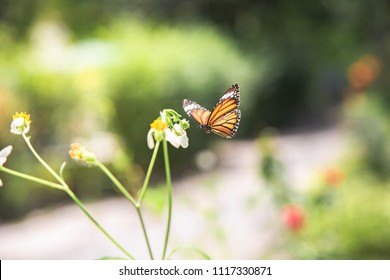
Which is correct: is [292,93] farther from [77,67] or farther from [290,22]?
[77,67]

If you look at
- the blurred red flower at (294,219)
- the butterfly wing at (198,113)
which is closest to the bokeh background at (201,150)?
the blurred red flower at (294,219)

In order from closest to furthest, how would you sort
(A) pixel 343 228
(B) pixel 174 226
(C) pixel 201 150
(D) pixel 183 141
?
1. (D) pixel 183 141
2. (A) pixel 343 228
3. (B) pixel 174 226
4. (C) pixel 201 150

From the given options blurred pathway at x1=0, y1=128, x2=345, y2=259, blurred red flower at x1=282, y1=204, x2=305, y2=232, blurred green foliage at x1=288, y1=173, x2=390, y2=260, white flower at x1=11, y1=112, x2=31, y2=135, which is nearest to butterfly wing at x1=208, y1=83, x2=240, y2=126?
white flower at x1=11, y1=112, x2=31, y2=135

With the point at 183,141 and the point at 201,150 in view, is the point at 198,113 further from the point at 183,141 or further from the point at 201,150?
the point at 201,150

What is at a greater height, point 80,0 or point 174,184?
point 80,0

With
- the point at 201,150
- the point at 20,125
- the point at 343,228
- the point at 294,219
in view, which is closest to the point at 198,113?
the point at 20,125

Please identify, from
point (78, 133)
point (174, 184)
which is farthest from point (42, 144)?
point (174, 184)

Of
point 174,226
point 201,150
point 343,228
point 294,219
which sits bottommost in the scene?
point 294,219

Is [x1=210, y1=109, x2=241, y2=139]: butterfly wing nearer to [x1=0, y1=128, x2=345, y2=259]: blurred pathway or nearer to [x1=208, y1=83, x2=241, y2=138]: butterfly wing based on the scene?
[x1=208, y1=83, x2=241, y2=138]: butterfly wing
